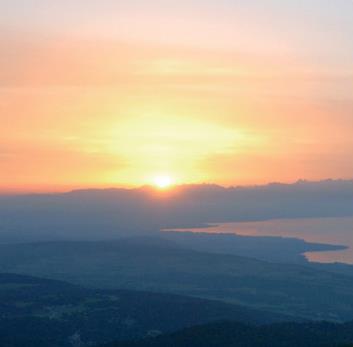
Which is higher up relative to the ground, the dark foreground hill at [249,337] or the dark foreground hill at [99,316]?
the dark foreground hill at [249,337]

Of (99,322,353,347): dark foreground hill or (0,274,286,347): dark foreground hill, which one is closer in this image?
(99,322,353,347): dark foreground hill

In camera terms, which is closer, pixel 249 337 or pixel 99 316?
pixel 249 337

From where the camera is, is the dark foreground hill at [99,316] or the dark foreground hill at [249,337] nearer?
the dark foreground hill at [249,337]

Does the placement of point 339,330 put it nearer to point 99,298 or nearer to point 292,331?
point 292,331

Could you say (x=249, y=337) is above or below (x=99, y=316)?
above
